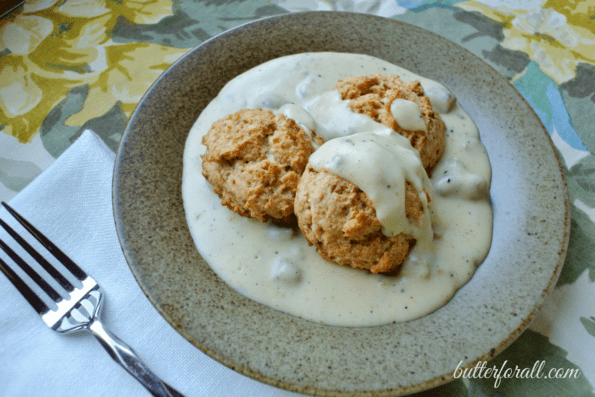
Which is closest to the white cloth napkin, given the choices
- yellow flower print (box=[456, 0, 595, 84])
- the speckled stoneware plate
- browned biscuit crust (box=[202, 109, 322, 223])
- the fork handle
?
the fork handle

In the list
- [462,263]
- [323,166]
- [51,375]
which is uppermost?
[323,166]

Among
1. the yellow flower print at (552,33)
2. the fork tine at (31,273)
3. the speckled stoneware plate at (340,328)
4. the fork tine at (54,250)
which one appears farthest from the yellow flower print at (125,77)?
the yellow flower print at (552,33)

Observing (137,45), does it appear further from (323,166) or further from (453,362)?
(453,362)

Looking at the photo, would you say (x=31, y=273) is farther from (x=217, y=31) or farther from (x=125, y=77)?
(x=217, y=31)

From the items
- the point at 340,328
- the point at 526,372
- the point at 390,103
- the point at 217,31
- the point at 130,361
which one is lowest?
the point at 526,372

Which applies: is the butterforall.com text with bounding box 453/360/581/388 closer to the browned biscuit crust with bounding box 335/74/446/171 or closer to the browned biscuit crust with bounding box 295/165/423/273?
the browned biscuit crust with bounding box 295/165/423/273

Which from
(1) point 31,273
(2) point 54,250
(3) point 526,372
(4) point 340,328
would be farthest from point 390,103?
(1) point 31,273

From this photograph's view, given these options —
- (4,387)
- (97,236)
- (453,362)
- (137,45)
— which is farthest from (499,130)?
(4,387)
